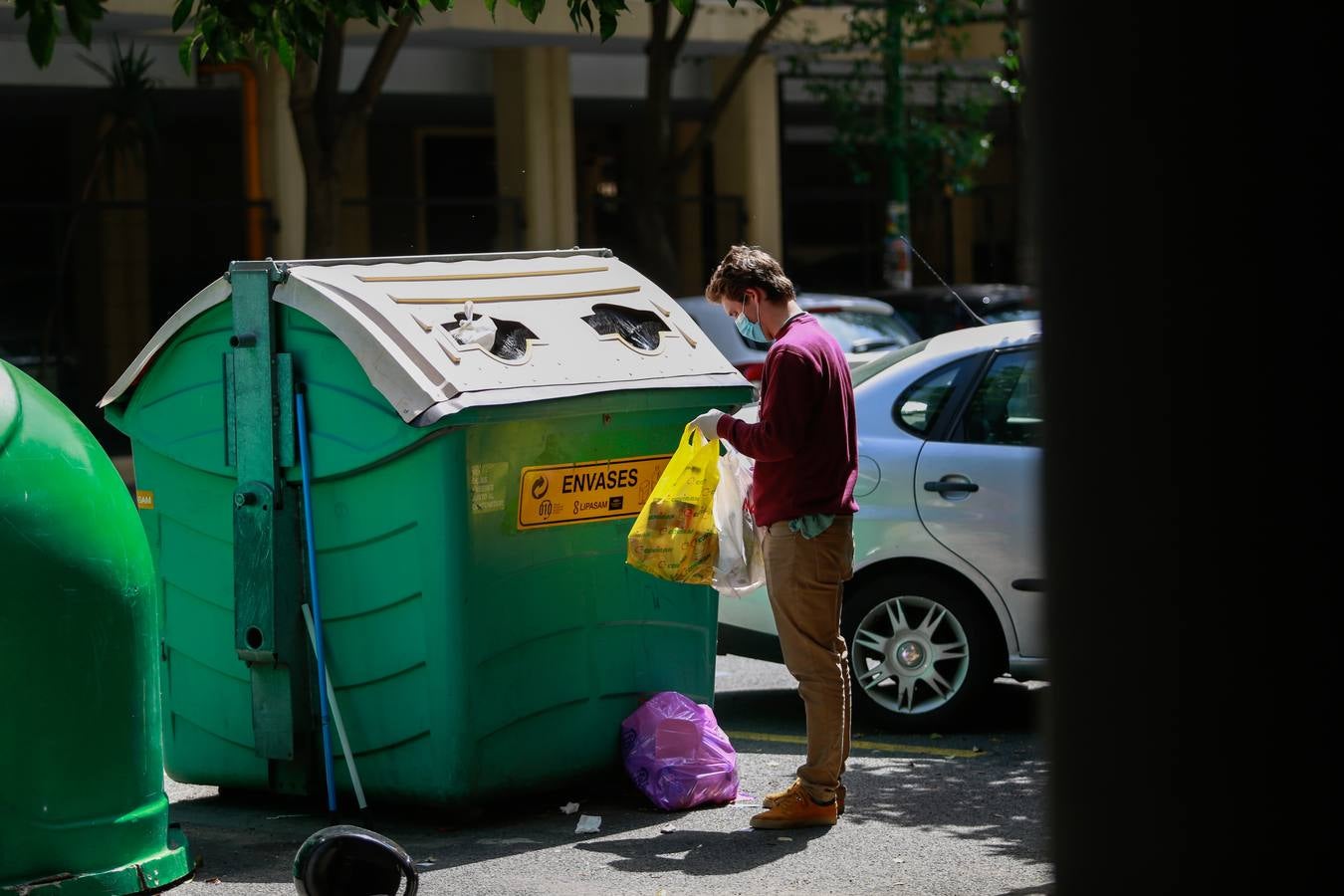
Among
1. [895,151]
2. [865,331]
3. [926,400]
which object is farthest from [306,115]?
[926,400]

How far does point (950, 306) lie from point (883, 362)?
770 cm

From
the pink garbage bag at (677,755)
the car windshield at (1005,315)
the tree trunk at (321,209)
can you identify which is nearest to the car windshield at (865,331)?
the car windshield at (1005,315)

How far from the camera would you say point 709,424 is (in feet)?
18.0

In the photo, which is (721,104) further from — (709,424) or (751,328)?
(709,424)

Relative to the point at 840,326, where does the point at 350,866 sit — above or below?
below

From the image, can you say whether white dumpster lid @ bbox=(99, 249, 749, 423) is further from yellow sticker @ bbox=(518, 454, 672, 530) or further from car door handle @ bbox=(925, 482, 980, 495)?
car door handle @ bbox=(925, 482, 980, 495)

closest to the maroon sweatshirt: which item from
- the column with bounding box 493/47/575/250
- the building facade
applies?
the building facade

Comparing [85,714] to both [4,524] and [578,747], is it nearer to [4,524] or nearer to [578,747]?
[4,524]

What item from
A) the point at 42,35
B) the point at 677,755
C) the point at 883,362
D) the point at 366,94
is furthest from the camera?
the point at 366,94

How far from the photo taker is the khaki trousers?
5406 mm

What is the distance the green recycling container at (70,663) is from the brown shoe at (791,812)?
176 centimetres

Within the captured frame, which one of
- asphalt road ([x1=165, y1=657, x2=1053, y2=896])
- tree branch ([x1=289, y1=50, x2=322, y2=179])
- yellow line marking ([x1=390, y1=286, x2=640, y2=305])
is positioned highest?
tree branch ([x1=289, y1=50, x2=322, y2=179])

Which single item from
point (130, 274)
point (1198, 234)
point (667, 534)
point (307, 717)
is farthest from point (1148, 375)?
point (130, 274)

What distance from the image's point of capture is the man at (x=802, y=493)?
5281mm
